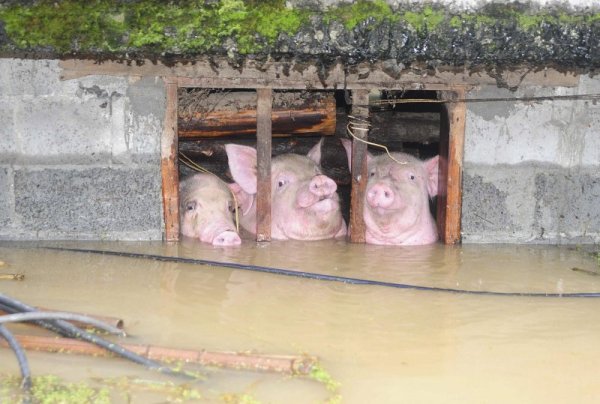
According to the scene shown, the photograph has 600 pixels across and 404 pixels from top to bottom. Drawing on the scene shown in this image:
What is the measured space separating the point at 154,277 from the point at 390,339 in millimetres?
1616

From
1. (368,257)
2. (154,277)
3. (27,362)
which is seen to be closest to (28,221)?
(154,277)

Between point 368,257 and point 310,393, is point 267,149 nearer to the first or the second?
point 368,257

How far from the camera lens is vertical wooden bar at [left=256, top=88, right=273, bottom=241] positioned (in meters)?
5.62

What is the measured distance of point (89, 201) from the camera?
5.45 m

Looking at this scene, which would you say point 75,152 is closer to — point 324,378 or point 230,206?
point 230,206

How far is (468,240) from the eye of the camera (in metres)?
5.75

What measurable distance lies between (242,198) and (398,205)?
1449 millimetres

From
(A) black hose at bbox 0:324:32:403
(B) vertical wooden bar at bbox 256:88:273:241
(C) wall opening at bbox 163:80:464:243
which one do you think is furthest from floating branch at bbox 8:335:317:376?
(B) vertical wooden bar at bbox 256:88:273:241

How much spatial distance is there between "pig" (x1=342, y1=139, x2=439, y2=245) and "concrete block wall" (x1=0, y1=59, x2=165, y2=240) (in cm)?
170

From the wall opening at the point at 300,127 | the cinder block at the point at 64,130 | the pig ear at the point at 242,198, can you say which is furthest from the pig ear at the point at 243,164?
the cinder block at the point at 64,130

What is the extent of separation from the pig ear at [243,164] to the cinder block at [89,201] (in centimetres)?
97

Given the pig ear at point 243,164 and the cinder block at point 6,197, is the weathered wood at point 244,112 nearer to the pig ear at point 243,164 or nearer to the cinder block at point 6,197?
the pig ear at point 243,164

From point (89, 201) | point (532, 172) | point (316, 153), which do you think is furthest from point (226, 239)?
point (532, 172)

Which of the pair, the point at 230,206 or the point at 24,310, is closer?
the point at 24,310
